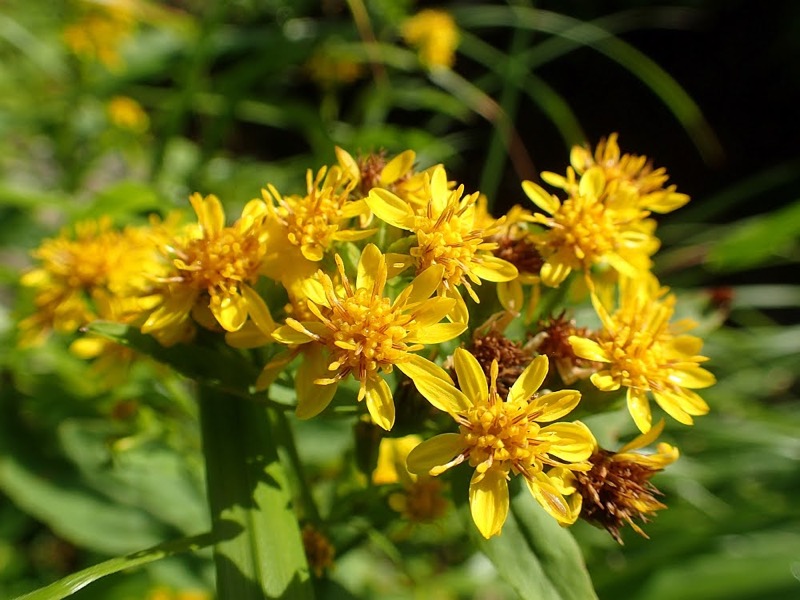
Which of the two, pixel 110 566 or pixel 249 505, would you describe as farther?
pixel 249 505

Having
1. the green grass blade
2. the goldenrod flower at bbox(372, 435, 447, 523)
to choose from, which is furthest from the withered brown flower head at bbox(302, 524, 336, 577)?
the green grass blade

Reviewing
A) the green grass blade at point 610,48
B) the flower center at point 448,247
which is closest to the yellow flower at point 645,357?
the flower center at point 448,247

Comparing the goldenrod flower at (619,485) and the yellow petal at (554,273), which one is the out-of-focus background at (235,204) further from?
the yellow petal at (554,273)

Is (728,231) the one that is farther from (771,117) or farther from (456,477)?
(771,117)

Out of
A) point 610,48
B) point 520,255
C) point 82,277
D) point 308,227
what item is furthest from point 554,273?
point 610,48

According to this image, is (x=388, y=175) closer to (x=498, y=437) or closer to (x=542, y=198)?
(x=542, y=198)

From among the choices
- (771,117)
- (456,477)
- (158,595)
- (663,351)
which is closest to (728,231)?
(663,351)

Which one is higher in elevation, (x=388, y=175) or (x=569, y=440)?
(x=388, y=175)
